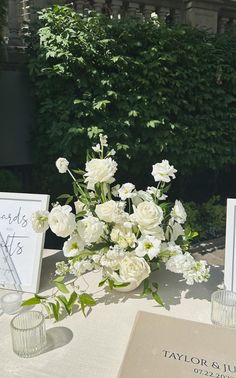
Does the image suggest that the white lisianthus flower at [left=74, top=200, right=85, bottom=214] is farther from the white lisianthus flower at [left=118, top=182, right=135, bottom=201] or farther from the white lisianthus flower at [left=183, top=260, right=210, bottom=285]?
the white lisianthus flower at [left=183, top=260, right=210, bottom=285]

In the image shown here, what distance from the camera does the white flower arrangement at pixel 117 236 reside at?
943 millimetres

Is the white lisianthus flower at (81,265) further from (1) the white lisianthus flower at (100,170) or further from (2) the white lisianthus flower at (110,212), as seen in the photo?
(1) the white lisianthus flower at (100,170)

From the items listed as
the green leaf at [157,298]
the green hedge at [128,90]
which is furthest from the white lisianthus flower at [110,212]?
the green hedge at [128,90]

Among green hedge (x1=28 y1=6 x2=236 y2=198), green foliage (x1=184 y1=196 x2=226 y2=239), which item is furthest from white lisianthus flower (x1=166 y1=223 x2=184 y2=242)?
green foliage (x1=184 y1=196 x2=226 y2=239)

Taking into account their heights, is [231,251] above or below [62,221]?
below

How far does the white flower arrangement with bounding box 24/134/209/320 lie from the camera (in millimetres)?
943

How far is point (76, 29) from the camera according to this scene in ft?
9.20

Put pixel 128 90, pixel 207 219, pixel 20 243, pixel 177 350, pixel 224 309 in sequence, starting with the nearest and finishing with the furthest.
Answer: pixel 177 350 < pixel 224 309 < pixel 20 243 < pixel 128 90 < pixel 207 219

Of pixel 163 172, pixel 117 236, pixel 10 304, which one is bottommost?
pixel 10 304

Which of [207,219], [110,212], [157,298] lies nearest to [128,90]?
[207,219]

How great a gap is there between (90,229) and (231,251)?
0.46 meters

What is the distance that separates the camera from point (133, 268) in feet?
3.12

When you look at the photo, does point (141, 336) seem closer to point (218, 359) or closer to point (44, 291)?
point (218, 359)

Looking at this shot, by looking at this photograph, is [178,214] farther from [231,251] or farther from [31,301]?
[31,301]
